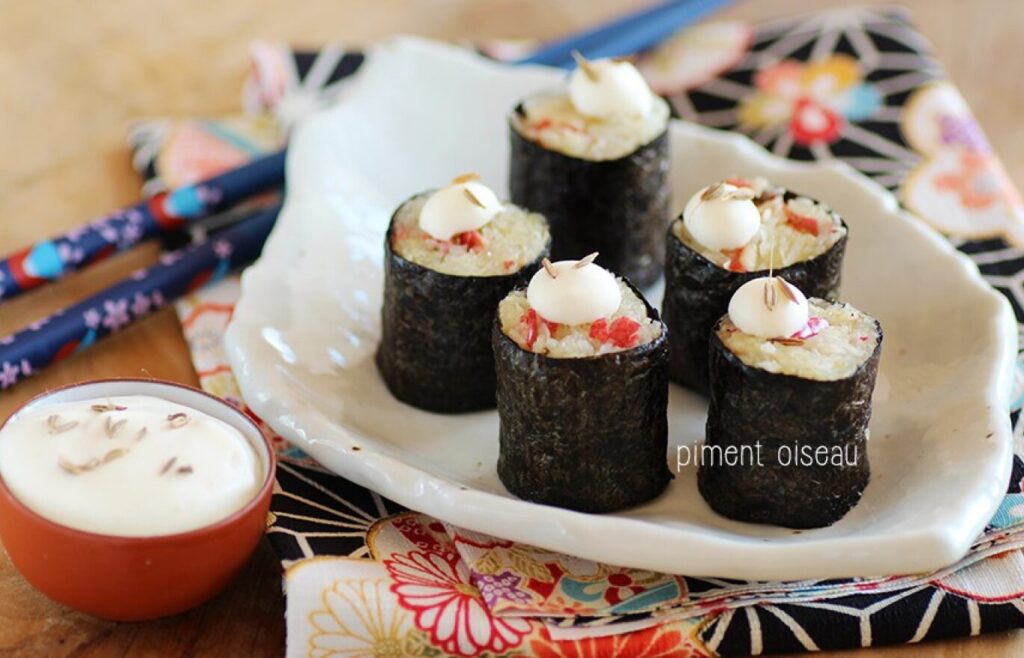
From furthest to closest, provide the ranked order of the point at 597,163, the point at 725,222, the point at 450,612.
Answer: the point at 597,163
the point at 725,222
the point at 450,612

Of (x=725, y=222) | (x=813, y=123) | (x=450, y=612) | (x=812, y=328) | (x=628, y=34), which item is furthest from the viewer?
(x=628, y=34)

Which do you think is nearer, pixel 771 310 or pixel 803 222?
pixel 771 310

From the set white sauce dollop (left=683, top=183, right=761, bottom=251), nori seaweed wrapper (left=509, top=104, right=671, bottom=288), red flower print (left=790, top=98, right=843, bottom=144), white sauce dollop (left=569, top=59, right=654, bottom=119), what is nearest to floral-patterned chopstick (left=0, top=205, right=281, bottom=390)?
nori seaweed wrapper (left=509, top=104, right=671, bottom=288)

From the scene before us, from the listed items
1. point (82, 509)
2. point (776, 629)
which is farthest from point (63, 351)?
point (776, 629)

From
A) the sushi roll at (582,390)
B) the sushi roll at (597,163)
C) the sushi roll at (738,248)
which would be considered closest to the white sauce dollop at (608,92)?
the sushi roll at (597,163)

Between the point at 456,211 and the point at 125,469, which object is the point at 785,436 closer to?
the point at 456,211

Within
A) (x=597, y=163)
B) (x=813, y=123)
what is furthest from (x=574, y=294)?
(x=813, y=123)

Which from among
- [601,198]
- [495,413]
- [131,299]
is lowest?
[495,413]

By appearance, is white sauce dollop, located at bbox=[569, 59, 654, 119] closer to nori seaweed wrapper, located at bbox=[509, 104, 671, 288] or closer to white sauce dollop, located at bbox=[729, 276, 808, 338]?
nori seaweed wrapper, located at bbox=[509, 104, 671, 288]
